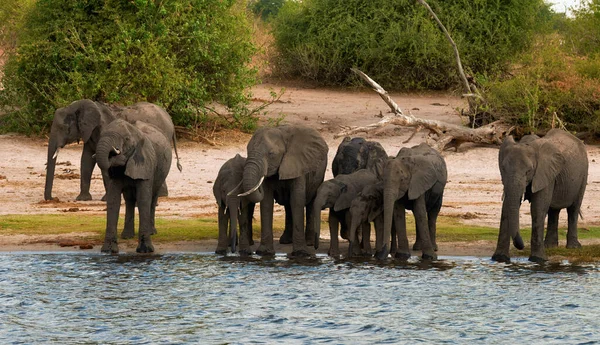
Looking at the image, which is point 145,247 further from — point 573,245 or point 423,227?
point 573,245

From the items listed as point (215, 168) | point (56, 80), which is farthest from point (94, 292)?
point (56, 80)

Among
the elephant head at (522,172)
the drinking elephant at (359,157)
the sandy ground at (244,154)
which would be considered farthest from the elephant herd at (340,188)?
the sandy ground at (244,154)

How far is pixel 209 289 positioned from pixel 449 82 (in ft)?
62.4

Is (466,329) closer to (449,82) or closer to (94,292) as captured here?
(94,292)

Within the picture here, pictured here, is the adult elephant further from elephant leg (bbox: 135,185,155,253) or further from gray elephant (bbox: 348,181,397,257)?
elephant leg (bbox: 135,185,155,253)

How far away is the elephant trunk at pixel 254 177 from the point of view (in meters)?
13.6

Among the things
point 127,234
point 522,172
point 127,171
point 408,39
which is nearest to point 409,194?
point 522,172

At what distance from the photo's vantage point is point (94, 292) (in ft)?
40.7

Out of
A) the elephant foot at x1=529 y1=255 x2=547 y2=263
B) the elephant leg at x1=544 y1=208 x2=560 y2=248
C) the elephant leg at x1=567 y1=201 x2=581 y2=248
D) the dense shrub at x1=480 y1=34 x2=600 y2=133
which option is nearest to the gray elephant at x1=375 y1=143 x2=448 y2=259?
the elephant foot at x1=529 y1=255 x2=547 y2=263

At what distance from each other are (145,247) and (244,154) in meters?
9.31

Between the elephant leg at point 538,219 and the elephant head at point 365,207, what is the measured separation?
5.98 feet

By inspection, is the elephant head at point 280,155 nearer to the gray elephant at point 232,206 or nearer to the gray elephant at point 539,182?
the gray elephant at point 232,206

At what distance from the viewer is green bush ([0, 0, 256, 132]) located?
930 inches

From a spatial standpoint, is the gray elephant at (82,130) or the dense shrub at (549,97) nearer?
the gray elephant at (82,130)
